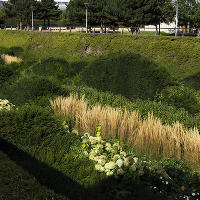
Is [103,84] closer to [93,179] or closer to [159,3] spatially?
[93,179]

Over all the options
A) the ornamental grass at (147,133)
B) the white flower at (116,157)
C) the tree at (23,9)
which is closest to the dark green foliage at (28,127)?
the ornamental grass at (147,133)

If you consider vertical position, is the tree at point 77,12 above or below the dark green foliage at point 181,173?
above

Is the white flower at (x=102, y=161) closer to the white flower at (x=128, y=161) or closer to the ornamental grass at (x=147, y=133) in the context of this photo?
the white flower at (x=128, y=161)

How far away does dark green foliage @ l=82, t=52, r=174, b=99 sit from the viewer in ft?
36.6

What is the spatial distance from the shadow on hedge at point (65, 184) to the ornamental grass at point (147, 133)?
1622 mm

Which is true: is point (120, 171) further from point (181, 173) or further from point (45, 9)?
point (45, 9)

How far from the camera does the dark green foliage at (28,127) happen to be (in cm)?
671

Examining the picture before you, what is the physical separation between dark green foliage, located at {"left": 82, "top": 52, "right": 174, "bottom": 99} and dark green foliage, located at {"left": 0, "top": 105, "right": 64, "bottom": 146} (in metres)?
4.76

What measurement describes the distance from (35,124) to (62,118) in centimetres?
159

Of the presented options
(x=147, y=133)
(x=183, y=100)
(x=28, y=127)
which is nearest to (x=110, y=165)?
(x=147, y=133)

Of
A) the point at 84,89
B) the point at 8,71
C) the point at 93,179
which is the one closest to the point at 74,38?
the point at 8,71

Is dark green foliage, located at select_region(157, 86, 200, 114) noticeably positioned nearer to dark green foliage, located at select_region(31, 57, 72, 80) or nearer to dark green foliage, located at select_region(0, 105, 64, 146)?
dark green foliage, located at select_region(0, 105, 64, 146)

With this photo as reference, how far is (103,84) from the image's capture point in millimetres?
12344

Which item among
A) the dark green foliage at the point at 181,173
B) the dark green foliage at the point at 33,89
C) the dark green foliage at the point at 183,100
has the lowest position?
the dark green foliage at the point at 181,173
